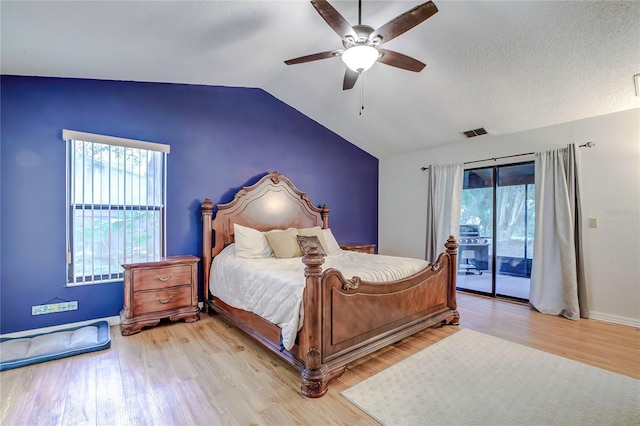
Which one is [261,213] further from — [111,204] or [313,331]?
[313,331]

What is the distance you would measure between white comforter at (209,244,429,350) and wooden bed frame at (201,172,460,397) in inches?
3.7

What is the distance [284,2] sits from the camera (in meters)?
2.44

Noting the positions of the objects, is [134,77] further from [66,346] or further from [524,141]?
[524,141]

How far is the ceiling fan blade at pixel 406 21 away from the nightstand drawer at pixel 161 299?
3034mm

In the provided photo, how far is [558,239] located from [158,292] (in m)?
4.68

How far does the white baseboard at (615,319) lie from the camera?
3.20m

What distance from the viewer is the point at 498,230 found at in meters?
4.34

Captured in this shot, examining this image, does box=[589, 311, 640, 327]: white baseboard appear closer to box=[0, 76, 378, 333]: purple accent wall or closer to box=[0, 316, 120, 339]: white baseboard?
box=[0, 76, 378, 333]: purple accent wall

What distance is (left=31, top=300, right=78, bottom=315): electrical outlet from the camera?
2771 mm

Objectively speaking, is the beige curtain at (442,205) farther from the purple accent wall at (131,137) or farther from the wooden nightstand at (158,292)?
the wooden nightstand at (158,292)

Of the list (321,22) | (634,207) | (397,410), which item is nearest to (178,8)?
(321,22)

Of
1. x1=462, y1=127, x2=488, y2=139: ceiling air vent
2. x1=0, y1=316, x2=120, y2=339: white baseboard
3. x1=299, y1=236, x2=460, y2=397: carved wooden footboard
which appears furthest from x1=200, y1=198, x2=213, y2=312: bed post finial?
x1=462, y1=127, x2=488, y2=139: ceiling air vent

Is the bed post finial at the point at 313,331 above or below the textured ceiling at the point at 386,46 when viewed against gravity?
below

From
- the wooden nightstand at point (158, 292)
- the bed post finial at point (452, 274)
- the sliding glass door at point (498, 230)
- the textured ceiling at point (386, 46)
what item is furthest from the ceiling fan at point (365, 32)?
the sliding glass door at point (498, 230)
